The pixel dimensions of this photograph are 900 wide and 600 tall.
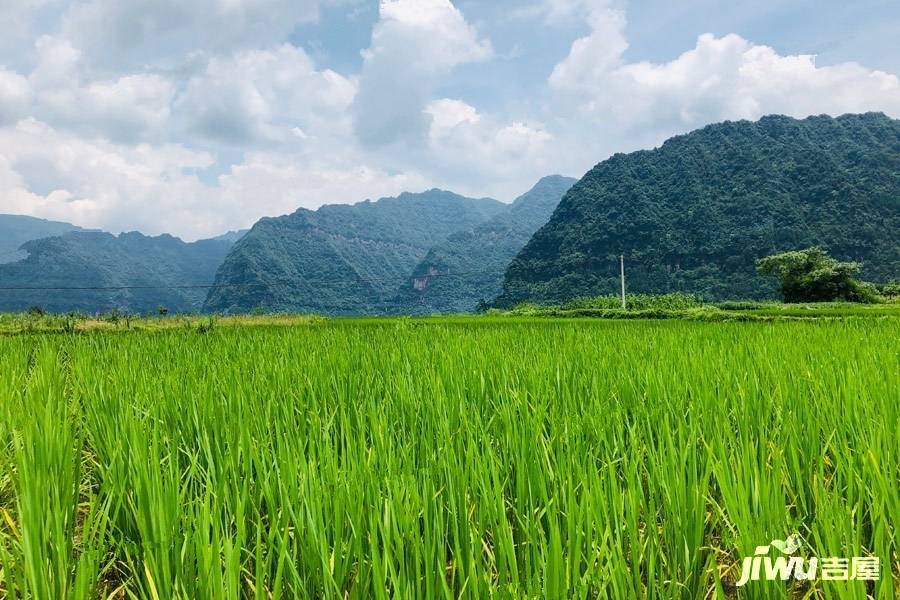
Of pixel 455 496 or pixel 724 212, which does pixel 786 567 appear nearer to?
pixel 455 496

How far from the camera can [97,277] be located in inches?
4144

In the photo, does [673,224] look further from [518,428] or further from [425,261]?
[518,428]

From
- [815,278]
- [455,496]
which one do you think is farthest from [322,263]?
[455,496]

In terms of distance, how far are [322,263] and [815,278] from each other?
3692 inches

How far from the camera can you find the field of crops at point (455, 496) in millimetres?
1038

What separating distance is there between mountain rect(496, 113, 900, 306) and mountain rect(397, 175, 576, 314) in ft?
54.6

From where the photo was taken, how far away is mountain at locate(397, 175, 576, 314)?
9612 cm

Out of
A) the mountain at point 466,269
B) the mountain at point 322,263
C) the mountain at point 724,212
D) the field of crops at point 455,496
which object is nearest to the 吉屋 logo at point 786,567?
the field of crops at point 455,496

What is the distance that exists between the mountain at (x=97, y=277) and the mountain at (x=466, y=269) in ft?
136

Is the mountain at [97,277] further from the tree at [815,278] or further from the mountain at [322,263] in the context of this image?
the tree at [815,278]

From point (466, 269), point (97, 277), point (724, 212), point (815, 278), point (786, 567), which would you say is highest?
point (724, 212)

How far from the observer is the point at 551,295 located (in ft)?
198

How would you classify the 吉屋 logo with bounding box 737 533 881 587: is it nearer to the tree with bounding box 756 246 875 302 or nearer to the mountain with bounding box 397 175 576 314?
the tree with bounding box 756 246 875 302

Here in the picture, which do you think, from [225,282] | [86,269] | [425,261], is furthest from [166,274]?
[425,261]
